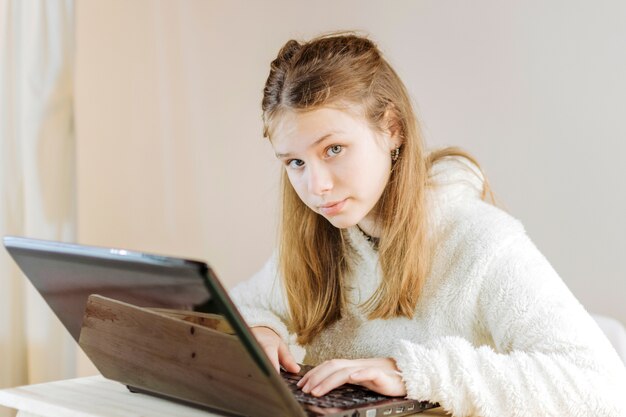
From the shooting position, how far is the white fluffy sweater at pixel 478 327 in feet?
3.17

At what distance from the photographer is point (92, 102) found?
2418 mm

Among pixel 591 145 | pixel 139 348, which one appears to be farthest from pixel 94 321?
pixel 591 145

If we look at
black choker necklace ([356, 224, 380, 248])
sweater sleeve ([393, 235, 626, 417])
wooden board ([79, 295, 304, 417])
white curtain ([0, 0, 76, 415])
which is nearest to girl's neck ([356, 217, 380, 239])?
black choker necklace ([356, 224, 380, 248])

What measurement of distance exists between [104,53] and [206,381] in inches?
67.2

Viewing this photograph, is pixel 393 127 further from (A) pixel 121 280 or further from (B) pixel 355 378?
(A) pixel 121 280

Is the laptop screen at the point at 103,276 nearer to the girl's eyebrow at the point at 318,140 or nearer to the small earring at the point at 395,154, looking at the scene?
the girl's eyebrow at the point at 318,140

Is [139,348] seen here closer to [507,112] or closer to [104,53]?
[507,112]

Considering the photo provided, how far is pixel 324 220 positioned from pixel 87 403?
537 mm

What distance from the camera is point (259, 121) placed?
239cm

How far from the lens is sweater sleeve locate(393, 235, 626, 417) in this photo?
96 centimetres

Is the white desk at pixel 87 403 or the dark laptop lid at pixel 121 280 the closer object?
the dark laptop lid at pixel 121 280

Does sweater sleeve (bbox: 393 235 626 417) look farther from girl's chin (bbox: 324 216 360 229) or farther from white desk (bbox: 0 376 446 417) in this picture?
girl's chin (bbox: 324 216 360 229)

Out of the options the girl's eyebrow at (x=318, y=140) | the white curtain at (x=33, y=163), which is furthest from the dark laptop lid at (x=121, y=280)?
the white curtain at (x=33, y=163)

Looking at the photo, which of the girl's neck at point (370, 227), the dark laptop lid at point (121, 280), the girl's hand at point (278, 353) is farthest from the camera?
the girl's neck at point (370, 227)
